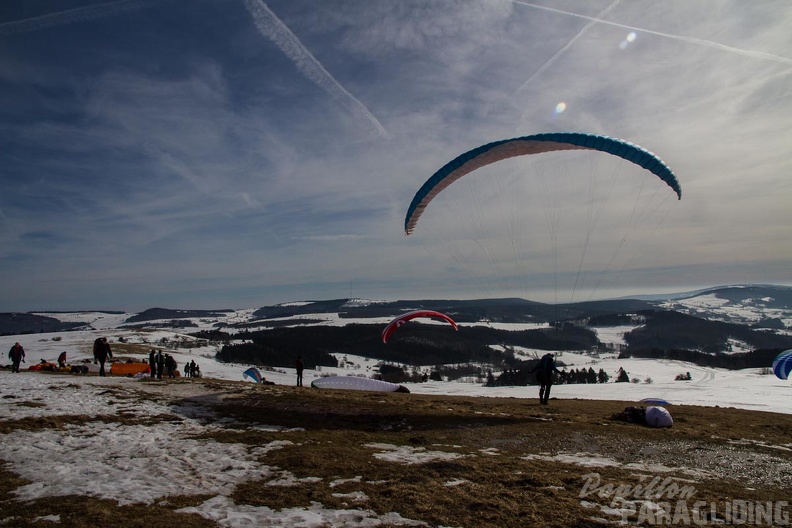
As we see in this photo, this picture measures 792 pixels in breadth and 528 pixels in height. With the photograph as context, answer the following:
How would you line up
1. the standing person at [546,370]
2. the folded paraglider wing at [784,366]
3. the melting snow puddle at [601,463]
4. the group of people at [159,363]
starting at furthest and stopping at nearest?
the folded paraglider wing at [784,366], the group of people at [159,363], the standing person at [546,370], the melting snow puddle at [601,463]

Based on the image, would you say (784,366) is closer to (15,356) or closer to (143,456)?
(143,456)

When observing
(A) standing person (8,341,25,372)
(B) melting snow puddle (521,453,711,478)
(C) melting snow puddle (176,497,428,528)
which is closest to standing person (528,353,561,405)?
(B) melting snow puddle (521,453,711,478)

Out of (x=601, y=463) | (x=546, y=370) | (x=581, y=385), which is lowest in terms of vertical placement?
(x=581, y=385)

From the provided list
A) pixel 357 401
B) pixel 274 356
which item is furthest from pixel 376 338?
pixel 357 401

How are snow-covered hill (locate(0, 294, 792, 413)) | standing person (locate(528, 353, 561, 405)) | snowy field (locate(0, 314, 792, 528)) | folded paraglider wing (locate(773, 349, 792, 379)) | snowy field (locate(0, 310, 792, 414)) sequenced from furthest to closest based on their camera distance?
snowy field (locate(0, 310, 792, 414)), snow-covered hill (locate(0, 294, 792, 413)), folded paraglider wing (locate(773, 349, 792, 379)), standing person (locate(528, 353, 561, 405)), snowy field (locate(0, 314, 792, 528))

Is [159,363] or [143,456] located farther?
[159,363]


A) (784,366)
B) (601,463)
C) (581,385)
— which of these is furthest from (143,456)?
(581,385)

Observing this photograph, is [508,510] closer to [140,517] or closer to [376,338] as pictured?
[140,517]

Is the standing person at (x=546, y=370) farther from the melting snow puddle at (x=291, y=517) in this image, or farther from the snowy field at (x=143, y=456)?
the melting snow puddle at (x=291, y=517)

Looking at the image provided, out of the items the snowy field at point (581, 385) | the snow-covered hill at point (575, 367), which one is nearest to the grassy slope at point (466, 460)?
the snow-covered hill at point (575, 367)

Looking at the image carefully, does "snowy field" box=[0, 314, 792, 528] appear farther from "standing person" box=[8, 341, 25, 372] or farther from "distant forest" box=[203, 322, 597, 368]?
"distant forest" box=[203, 322, 597, 368]

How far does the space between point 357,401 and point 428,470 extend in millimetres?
9127

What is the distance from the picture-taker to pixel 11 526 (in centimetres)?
569

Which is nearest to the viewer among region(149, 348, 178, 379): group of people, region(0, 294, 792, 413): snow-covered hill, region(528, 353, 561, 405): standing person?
region(528, 353, 561, 405): standing person
